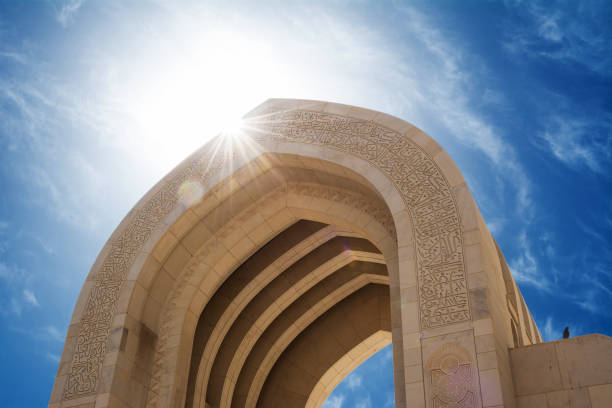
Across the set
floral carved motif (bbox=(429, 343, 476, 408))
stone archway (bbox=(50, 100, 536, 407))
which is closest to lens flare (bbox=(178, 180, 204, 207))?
stone archway (bbox=(50, 100, 536, 407))

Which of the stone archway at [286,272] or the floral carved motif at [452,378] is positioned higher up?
the stone archway at [286,272]

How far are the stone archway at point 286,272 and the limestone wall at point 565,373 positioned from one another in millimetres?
253

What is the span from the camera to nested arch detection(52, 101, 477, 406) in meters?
6.84

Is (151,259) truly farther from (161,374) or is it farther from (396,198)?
(396,198)

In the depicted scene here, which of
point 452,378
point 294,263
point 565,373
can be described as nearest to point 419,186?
point 452,378

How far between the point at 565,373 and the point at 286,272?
5077 mm

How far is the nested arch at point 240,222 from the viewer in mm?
6836

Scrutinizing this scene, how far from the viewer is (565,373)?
18.6 feet

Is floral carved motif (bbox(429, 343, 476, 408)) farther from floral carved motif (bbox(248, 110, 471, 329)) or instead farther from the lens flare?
the lens flare

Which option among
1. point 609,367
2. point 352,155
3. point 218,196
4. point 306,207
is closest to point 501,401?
point 609,367

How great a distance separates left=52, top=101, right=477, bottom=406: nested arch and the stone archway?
0.06 feet

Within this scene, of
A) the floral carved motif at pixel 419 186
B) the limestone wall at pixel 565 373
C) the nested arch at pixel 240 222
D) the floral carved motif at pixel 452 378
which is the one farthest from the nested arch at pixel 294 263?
the limestone wall at pixel 565 373

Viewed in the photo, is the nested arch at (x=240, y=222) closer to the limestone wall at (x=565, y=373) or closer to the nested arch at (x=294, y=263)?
the nested arch at (x=294, y=263)

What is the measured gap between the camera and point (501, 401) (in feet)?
17.0
